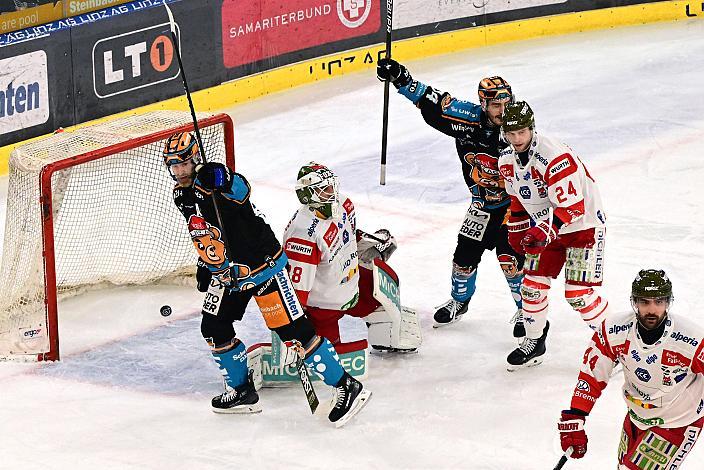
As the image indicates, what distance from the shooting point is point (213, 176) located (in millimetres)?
5113

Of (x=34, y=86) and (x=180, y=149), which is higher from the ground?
(x=180, y=149)

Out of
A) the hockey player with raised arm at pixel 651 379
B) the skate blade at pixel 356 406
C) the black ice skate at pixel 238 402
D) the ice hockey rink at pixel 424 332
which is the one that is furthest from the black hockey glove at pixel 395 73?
the hockey player with raised arm at pixel 651 379

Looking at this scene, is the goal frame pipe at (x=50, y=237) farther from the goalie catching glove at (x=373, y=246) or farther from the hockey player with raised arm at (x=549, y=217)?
the hockey player with raised arm at (x=549, y=217)

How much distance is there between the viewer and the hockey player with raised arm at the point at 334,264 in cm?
557

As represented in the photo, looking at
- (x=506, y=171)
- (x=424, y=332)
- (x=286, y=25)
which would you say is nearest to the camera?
(x=506, y=171)

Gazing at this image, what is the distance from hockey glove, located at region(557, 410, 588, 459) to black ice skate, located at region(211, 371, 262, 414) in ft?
6.33

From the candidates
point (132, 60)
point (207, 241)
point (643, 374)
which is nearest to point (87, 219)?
point (207, 241)

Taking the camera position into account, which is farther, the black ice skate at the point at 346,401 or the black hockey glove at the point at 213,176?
the black ice skate at the point at 346,401

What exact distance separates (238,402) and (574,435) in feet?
6.55

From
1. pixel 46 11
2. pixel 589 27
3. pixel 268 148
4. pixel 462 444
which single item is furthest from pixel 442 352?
pixel 589 27

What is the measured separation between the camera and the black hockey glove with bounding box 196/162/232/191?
511 cm

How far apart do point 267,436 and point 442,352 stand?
1219 mm

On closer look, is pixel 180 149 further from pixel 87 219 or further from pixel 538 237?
pixel 87 219

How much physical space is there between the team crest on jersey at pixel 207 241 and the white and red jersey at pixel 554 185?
4.43ft
